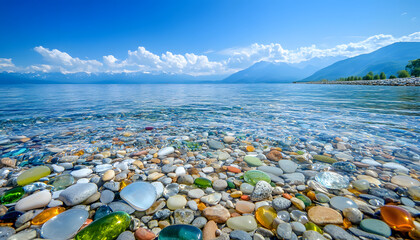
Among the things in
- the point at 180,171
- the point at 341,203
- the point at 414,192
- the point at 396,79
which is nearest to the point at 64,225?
the point at 180,171

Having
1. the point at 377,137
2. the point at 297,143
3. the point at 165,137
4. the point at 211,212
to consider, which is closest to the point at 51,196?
the point at 211,212

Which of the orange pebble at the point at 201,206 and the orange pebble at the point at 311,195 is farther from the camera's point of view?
the orange pebble at the point at 311,195

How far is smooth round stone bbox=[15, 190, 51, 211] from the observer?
6.68 ft

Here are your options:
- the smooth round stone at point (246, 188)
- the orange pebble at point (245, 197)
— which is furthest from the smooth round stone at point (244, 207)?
the smooth round stone at point (246, 188)

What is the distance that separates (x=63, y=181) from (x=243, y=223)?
111 inches

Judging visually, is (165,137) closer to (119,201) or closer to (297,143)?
(119,201)

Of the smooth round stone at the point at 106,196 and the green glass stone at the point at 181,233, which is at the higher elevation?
the green glass stone at the point at 181,233

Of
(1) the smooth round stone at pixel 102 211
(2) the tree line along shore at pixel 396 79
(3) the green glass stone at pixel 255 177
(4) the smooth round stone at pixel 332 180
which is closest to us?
(1) the smooth round stone at pixel 102 211

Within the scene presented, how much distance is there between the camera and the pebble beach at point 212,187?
1.74m

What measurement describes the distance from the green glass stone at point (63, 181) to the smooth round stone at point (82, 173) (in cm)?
8

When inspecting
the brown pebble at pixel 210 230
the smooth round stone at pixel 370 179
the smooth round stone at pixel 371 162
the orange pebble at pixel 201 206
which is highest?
the smooth round stone at pixel 371 162

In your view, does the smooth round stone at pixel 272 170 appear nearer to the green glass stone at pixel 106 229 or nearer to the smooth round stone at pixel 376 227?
A: the smooth round stone at pixel 376 227

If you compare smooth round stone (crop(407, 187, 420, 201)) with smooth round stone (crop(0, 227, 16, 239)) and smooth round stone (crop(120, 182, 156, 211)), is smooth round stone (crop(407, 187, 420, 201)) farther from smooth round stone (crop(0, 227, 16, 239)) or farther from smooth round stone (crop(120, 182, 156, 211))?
smooth round stone (crop(0, 227, 16, 239))

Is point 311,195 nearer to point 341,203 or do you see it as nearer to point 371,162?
point 341,203
